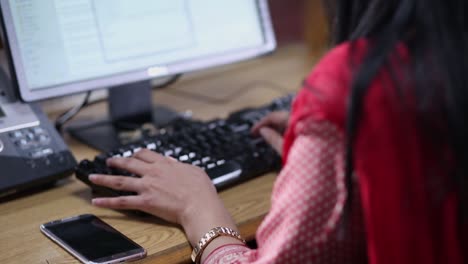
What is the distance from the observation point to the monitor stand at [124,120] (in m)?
1.41

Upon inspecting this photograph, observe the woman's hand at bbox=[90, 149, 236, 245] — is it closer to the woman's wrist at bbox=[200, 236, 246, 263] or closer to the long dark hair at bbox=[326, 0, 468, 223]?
the woman's wrist at bbox=[200, 236, 246, 263]

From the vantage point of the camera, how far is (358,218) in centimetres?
81

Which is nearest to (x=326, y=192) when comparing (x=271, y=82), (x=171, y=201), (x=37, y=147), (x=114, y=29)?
(x=171, y=201)

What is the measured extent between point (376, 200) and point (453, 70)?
6.0 inches

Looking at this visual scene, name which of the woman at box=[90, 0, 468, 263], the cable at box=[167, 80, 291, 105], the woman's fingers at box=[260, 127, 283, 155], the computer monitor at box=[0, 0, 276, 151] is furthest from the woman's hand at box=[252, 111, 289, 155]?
the woman at box=[90, 0, 468, 263]

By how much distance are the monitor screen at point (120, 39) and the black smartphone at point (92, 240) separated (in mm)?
311

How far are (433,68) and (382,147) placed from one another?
3.7 inches

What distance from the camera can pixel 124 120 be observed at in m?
1.46

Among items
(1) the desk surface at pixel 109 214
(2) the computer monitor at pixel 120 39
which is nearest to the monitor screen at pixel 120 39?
(2) the computer monitor at pixel 120 39

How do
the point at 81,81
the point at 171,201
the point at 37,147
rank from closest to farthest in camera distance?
the point at 171,201, the point at 37,147, the point at 81,81

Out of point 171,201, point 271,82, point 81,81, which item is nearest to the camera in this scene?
point 171,201

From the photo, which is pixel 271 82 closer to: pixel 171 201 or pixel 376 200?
pixel 171 201

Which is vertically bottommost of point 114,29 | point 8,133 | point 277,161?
point 277,161

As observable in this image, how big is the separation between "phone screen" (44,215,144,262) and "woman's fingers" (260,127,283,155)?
1.14 feet
